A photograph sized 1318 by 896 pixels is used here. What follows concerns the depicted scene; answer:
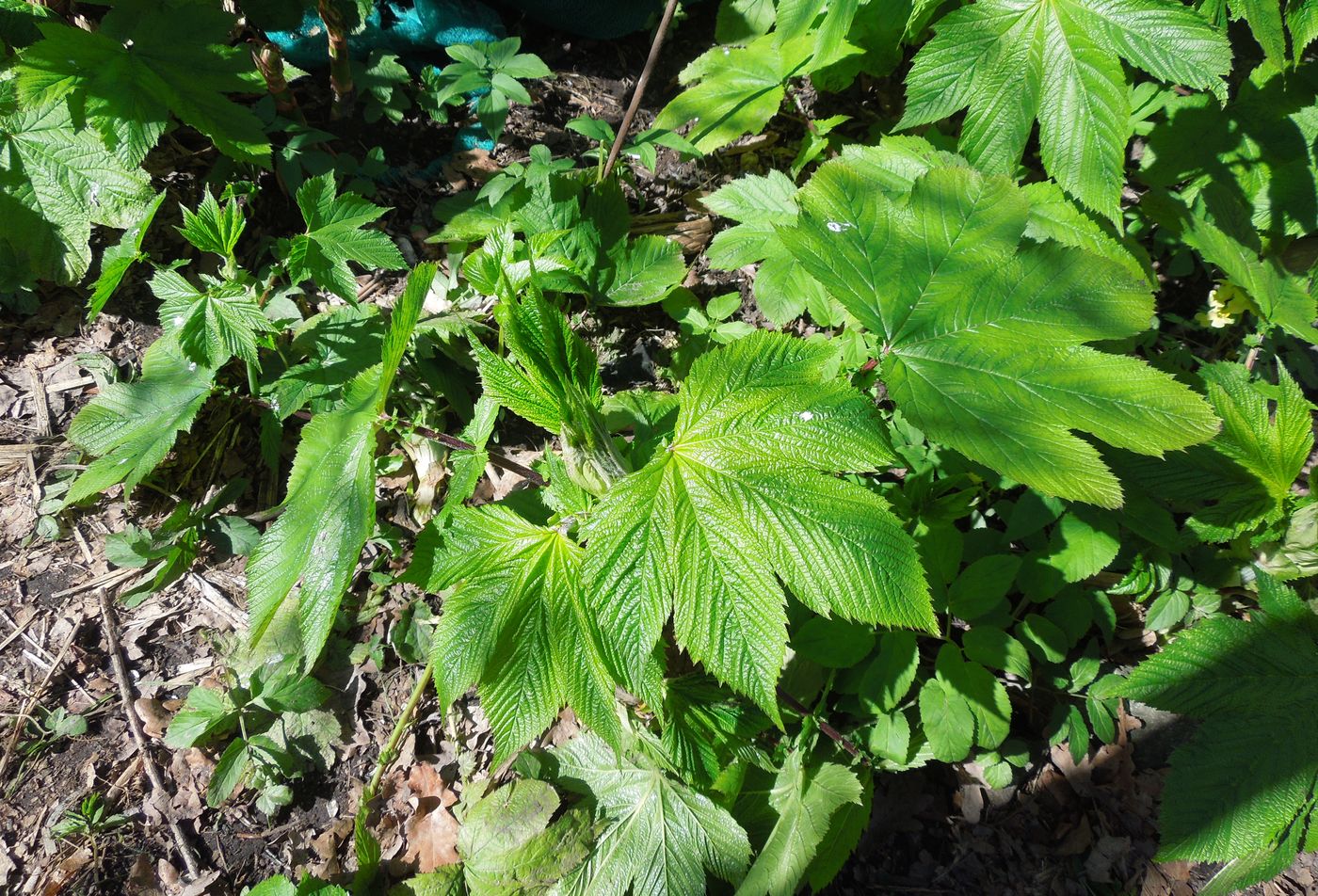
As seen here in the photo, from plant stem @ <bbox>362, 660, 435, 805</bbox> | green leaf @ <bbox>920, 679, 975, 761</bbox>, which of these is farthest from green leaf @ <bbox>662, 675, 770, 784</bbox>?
plant stem @ <bbox>362, 660, 435, 805</bbox>

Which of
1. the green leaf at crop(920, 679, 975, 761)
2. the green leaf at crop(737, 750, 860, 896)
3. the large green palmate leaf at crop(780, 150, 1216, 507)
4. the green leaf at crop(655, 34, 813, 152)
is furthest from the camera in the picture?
the green leaf at crop(655, 34, 813, 152)

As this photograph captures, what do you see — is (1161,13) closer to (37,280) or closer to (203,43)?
(203,43)

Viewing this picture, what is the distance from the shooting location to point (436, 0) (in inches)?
113

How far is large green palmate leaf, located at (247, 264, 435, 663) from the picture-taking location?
1.34 metres

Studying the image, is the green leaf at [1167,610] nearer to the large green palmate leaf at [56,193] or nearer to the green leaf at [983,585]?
the green leaf at [983,585]

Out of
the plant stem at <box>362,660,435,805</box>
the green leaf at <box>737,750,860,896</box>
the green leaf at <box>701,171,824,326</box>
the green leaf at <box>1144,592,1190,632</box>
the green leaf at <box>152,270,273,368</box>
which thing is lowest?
the plant stem at <box>362,660,435,805</box>

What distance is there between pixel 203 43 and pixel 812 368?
1964 mm

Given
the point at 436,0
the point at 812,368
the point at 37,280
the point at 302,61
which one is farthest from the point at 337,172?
the point at 812,368

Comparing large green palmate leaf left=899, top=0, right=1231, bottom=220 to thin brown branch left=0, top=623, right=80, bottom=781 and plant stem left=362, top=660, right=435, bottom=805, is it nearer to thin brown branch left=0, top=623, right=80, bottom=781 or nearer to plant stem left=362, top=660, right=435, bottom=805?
plant stem left=362, top=660, right=435, bottom=805

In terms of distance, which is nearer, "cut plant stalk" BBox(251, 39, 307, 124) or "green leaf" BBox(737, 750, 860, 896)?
"green leaf" BBox(737, 750, 860, 896)

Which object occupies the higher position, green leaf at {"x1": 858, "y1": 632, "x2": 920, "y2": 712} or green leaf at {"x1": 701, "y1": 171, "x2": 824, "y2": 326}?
green leaf at {"x1": 701, "y1": 171, "x2": 824, "y2": 326}

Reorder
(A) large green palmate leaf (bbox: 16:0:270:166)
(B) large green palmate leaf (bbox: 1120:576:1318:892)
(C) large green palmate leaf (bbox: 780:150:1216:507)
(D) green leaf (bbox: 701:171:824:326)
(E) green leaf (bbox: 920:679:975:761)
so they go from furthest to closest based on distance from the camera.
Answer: (D) green leaf (bbox: 701:171:824:326), (A) large green palmate leaf (bbox: 16:0:270:166), (E) green leaf (bbox: 920:679:975:761), (B) large green palmate leaf (bbox: 1120:576:1318:892), (C) large green palmate leaf (bbox: 780:150:1216:507)

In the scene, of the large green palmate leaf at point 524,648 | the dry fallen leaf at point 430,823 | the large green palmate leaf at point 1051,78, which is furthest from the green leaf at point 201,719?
the large green palmate leaf at point 1051,78

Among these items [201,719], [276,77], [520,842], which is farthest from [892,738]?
[276,77]
